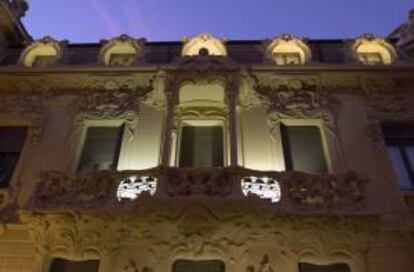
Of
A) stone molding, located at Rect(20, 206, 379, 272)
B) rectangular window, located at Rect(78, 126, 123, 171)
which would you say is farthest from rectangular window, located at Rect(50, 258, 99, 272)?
rectangular window, located at Rect(78, 126, 123, 171)

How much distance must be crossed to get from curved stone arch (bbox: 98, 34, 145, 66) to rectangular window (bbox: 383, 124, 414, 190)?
319 inches

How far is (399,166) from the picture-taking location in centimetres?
1309

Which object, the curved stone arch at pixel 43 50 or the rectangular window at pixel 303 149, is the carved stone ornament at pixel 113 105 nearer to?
Answer: the curved stone arch at pixel 43 50

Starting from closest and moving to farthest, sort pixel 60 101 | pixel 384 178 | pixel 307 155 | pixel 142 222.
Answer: pixel 142 222
pixel 384 178
pixel 307 155
pixel 60 101

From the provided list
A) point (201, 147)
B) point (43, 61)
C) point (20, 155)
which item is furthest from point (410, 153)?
point (43, 61)

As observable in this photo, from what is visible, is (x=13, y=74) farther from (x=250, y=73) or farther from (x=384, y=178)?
(x=384, y=178)

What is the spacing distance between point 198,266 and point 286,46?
8.31m

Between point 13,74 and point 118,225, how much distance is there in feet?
22.7

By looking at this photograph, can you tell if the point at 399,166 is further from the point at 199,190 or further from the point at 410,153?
the point at 199,190

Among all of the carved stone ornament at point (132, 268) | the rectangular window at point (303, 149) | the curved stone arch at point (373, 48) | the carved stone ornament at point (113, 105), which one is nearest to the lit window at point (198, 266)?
the carved stone ornament at point (132, 268)

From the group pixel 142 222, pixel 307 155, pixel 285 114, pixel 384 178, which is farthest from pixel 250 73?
pixel 142 222

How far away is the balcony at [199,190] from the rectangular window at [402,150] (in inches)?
86.7

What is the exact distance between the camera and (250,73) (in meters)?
14.0

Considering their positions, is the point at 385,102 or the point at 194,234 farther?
the point at 385,102
